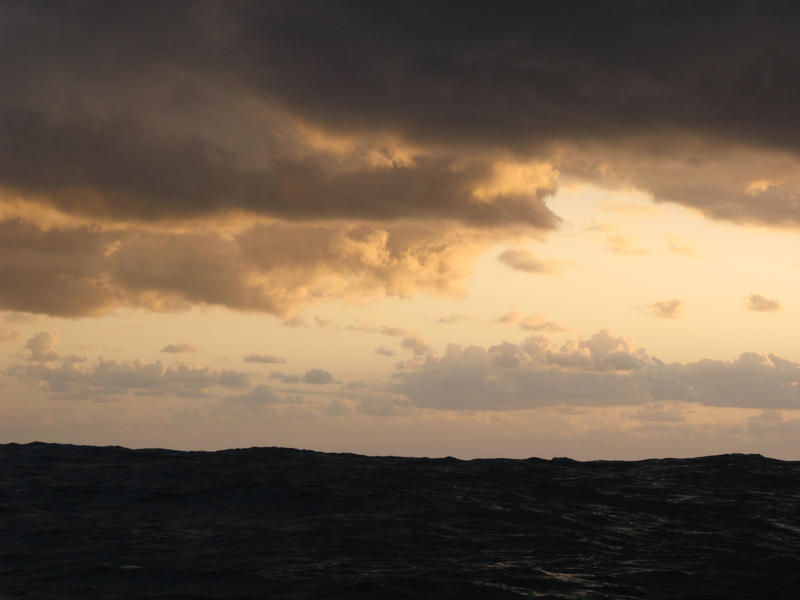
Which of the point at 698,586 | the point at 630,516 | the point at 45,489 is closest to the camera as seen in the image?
the point at 698,586

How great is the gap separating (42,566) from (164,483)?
14782mm

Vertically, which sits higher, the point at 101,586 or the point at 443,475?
the point at 443,475

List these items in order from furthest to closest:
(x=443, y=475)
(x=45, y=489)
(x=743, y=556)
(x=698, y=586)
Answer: (x=443, y=475) → (x=45, y=489) → (x=743, y=556) → (x=698, y=586)

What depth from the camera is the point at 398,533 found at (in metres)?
25.2

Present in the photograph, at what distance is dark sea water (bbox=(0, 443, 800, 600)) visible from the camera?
19.5 meters

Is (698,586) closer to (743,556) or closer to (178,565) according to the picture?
(743,556)

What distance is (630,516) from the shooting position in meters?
28.1

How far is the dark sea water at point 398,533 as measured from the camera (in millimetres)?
19453

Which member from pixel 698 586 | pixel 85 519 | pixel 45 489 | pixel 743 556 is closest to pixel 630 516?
pixel 743 556

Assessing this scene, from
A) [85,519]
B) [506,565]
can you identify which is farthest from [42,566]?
[506,565]

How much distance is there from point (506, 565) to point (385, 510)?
9.25 meters

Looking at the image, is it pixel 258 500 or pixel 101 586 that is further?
pixel 258 500

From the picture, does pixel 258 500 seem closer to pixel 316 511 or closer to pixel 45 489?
pixel 316 511

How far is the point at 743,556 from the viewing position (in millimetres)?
22047
